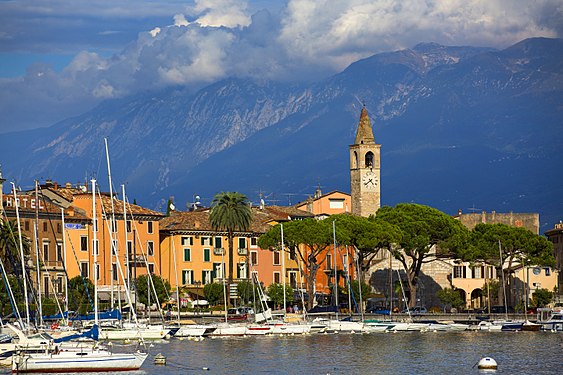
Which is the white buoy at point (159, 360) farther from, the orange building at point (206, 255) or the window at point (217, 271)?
the window at point (217, 271)

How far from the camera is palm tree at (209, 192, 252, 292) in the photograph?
125688mm

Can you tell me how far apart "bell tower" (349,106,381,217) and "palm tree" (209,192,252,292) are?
30287 mm

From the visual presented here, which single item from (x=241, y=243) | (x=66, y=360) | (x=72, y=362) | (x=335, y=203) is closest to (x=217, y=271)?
(x=241, y=243)

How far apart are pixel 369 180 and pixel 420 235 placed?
2863 centimetres

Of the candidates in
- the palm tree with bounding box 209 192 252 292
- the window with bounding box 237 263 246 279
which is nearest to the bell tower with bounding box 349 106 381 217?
the window with bounding box 237 263 246 279

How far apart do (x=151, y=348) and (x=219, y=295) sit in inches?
1654

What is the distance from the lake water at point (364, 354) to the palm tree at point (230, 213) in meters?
24.5

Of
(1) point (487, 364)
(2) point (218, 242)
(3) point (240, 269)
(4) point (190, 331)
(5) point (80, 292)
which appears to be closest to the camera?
(1) point (487, 364)

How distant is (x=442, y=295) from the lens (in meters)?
135

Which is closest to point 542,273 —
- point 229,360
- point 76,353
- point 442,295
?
point 442,295

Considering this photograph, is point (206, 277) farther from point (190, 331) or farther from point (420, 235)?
point (190, 331)

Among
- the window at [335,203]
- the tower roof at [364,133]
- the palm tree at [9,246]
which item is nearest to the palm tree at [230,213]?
the palm tree at [9,246]

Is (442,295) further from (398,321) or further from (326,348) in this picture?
(326,348)

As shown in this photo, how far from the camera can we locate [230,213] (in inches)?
4961
